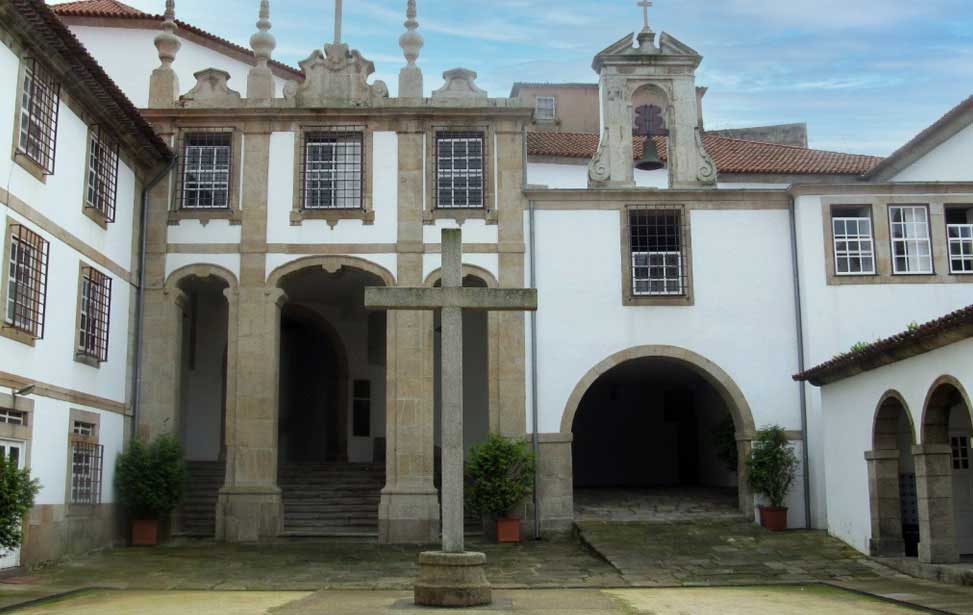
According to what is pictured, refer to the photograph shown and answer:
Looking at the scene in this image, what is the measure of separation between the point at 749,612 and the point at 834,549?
6.00 metres

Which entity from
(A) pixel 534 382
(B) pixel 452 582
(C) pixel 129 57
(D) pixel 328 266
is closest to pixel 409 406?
(A) pixel 534 382

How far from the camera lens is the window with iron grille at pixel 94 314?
16.6 meters

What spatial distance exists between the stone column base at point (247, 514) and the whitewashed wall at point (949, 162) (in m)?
15.3

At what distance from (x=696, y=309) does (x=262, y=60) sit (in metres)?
8.91

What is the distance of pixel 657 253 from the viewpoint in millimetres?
19875

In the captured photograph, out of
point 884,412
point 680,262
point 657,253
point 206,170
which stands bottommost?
point 884,412

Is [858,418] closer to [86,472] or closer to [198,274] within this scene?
[198,274]

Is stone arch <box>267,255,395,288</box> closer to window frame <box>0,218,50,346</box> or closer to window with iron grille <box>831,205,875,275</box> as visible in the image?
window frame <box>0,218,50,346</box>

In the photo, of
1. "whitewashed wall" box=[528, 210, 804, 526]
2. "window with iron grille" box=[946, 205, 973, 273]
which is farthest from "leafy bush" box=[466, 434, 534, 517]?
"window with iron grille" box=[946, 205, 973, 273]

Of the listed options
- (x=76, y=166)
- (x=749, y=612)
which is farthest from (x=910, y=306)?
(x=76, y=166)

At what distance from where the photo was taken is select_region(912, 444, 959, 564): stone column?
13.9 m

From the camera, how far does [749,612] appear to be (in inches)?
443

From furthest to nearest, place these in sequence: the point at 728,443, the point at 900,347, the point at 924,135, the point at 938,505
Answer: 1. the point at 924,135
2. the point at 728,443
3. the point at 900,347
4. the point at 938,505

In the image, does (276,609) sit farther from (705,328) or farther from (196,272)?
(705,328)
